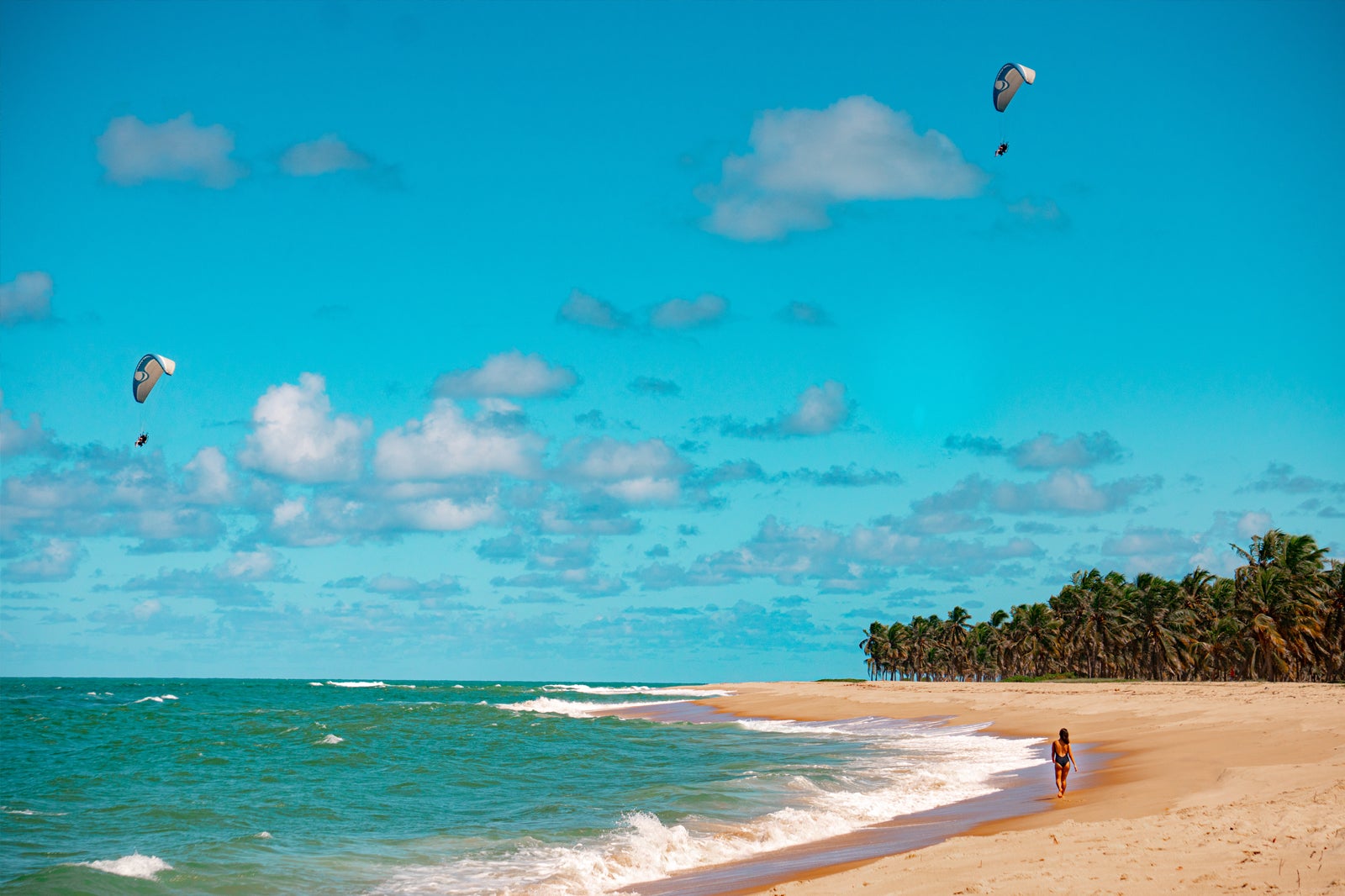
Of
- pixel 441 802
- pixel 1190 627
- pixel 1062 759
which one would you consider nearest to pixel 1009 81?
pixel 1062 759

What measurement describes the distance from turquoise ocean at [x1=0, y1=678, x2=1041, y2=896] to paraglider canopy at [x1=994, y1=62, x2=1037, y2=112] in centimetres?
2331

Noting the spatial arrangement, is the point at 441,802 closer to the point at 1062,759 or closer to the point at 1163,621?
the point at 1062,759

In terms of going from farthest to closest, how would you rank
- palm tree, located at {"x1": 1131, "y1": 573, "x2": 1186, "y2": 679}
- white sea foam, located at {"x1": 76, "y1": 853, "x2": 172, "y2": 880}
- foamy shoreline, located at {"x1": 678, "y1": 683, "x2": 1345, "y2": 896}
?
palm tree, located at {"x1": 1131, "y1": 573, "x2": 1186, "y2": 679}
white sea foam, located at {"x1": 76, "y1": 853, "x2": 172, "y2": 880}
foamy shoreline, located at {"x1": 678, "y1": 683, "x2": 1345, "y2": 896}

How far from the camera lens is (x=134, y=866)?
1895 cm

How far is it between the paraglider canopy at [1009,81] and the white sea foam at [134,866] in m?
33.6

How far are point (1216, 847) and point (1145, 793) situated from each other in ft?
24.1

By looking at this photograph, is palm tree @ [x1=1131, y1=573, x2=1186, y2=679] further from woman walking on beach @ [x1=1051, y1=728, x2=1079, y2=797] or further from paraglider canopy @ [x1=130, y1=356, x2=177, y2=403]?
paraglider canopy @ [x1=130, y1=356, x2=177, y2=403]

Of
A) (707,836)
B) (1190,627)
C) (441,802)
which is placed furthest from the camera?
(1190,627)

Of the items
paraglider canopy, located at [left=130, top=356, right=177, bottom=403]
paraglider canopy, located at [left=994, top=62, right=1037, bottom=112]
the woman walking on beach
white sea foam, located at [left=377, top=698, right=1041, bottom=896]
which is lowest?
white sea foam, located at [left=377, top=698, right=1041, bottom=896]

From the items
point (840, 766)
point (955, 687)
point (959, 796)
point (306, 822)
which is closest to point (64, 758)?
point (306, 822)

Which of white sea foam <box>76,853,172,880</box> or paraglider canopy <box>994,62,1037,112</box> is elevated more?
paraglider canopy <box>994,62,1037,112</box>

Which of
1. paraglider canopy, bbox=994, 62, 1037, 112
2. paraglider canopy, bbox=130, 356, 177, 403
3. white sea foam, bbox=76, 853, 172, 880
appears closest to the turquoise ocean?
white sea foam, bbox=76, 853, 172, 880

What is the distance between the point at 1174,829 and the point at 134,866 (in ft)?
59.9

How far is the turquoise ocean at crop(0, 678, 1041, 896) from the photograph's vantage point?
737 inches
